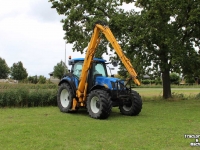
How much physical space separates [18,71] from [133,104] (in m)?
61.6

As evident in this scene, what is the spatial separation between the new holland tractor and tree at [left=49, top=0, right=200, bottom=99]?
17.3 ft

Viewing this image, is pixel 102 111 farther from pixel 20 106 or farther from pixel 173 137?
pixel 20 106

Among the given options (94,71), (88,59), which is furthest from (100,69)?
(88,59)

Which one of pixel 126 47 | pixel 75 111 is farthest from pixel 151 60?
pixel 75 111

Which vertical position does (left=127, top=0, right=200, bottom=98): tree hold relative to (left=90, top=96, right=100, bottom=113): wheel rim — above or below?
above

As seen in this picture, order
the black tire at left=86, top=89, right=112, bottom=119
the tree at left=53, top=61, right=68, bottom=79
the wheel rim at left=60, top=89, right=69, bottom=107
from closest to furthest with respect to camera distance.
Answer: the black tire at left=86, top=89, right=112, bottom=119 < the wheel rim at left=60, top=89, right=69, bottom=107 < the tree at left=53, top=61, right=68, bottom=79

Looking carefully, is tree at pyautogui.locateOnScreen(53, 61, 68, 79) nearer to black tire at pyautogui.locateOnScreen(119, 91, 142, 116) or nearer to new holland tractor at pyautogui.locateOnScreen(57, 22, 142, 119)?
new holland tractor at pyautogui.locateOnScreen(57, 22, 142, 119)

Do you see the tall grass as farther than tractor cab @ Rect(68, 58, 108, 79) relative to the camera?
Yes

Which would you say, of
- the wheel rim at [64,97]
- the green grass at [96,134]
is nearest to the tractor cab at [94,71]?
the wheel rim at [64,97]

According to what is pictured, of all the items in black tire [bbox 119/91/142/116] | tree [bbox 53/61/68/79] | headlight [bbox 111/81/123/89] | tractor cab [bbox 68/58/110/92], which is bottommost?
black tire [bbox 119/91/142/116]

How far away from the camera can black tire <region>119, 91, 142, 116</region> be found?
36.3 feet

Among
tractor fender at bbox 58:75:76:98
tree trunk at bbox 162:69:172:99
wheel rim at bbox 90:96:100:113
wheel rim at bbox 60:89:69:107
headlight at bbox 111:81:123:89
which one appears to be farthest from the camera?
tree trunk at bbox 162:69:172:99

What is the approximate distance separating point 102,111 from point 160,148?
4.14 m

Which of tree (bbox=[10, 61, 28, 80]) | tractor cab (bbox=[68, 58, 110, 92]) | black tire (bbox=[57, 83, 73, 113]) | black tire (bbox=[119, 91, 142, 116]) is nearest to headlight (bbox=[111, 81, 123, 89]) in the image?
tractor cab (bbox=[68, 58, 110, 92])
